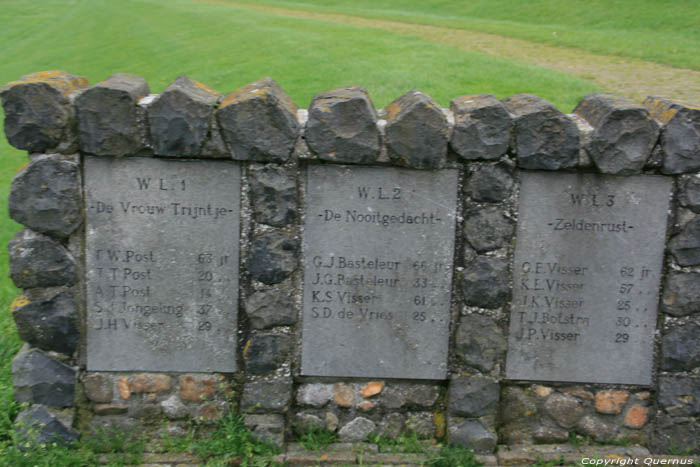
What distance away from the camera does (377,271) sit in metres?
4.11

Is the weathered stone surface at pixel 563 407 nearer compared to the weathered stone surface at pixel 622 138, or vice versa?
the weathered stone surface at pixel 622 138

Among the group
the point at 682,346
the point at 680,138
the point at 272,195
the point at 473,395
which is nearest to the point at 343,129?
the point at 272,195

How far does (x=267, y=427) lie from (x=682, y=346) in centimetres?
255

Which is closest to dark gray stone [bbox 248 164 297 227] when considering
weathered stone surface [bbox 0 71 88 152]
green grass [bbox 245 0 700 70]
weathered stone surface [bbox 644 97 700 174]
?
weathered stone surface [bbox 0 71 88 152]

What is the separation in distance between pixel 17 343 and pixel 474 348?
3.40 m

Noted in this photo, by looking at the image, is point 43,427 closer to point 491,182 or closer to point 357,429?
point 357,429

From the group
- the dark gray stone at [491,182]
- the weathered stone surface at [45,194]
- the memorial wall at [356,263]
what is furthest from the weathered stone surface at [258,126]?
the dark gray stone at [491,182]

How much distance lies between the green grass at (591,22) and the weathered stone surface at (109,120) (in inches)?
448

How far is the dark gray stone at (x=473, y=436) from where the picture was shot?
4.15m

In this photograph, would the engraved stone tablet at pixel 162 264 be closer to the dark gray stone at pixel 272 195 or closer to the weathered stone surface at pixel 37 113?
the dark gray stone at pixel 272 195

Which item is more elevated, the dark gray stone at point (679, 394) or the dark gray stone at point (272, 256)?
the dark gray stone at point (272, 256)

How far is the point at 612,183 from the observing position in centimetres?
398

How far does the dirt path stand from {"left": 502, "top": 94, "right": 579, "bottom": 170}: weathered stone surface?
651 cm

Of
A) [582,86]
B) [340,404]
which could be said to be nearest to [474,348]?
[340,404]
